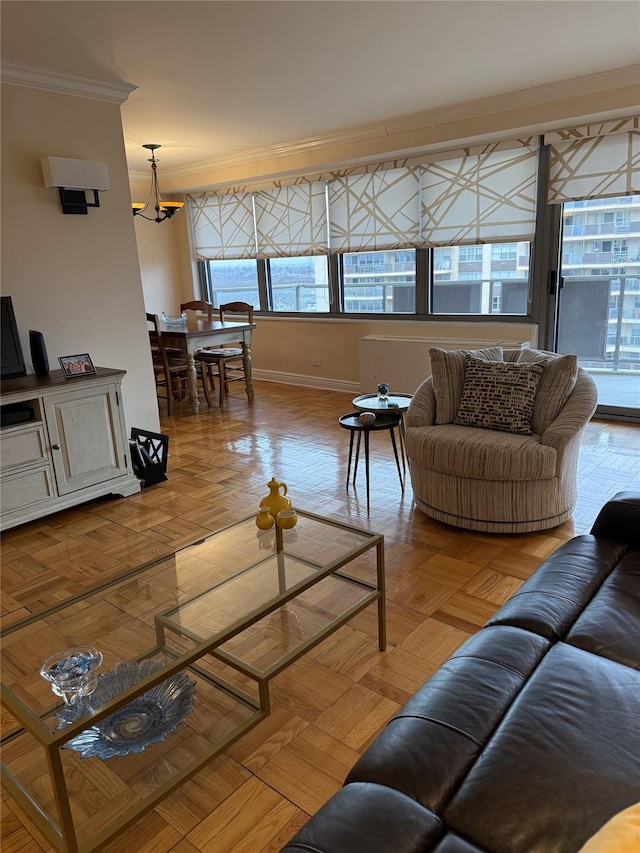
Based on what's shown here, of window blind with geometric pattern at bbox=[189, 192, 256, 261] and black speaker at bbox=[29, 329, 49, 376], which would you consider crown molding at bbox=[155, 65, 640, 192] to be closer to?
window blind with geometric pattern at bbox=[189, 192, 256, 261]

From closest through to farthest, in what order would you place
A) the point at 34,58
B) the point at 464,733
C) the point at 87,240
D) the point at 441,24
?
the point at 464,733
the point at 441,24
the point at 34,58
the point at 87,240

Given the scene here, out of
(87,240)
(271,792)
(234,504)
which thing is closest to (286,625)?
(271,792)

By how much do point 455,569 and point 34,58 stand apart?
11.1 feet

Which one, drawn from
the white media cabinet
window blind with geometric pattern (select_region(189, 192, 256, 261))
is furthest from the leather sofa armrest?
window blind with geometric pattern (select_region(189, 192, 256, 261))

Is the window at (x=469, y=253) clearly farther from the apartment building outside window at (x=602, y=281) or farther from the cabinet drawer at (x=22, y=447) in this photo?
the cabinet drawer at (x=22, y=447)

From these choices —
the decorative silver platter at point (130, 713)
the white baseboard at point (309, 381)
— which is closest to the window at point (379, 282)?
the white baseboard at point (309, 381)

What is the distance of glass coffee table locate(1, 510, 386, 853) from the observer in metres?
1.41

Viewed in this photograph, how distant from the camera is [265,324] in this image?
6992 millimetres

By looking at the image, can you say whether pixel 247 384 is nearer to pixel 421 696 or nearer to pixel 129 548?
pixel 129 548

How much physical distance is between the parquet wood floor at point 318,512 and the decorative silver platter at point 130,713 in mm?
194

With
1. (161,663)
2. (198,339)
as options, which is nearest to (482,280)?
(198,339)

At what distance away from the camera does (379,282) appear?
590cm

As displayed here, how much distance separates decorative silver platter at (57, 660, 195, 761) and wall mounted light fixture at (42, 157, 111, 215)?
2.86m

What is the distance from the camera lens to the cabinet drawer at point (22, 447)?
9.99ft
